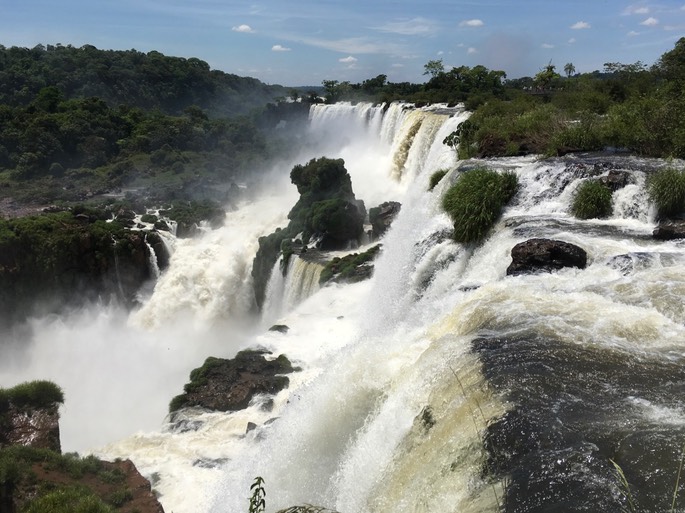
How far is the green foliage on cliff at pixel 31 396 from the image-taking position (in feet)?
35.2

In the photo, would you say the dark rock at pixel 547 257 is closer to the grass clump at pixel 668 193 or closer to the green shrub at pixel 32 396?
the grass clump at pixel 668 193

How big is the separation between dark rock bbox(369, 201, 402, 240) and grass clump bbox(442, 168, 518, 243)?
27.7 feet

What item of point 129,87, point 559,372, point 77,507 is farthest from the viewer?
point 129,87

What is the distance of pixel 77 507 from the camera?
7.49m

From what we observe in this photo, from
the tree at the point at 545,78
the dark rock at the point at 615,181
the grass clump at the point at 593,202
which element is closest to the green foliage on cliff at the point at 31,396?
the grass clump at the point at 593,202

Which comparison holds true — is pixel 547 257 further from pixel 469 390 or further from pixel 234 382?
pixel 234 382

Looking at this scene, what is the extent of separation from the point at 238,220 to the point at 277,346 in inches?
673

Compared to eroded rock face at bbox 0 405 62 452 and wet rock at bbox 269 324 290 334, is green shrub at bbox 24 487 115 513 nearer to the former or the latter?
eroded rock face at bbox 0 405 62 452

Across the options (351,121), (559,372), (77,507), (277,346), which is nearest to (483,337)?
(559,372)

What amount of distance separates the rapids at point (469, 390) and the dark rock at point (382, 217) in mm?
3981

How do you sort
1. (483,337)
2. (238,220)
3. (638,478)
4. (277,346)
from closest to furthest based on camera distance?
(638,478), (483,337), (277,346), (238,220)

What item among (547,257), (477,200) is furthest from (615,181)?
(547,257)

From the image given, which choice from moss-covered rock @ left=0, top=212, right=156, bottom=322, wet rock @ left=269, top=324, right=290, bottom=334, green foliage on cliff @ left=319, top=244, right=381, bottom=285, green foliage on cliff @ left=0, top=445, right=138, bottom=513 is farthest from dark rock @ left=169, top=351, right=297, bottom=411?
moss-covered rock @ left=0, top=212, right=156, bottom=322

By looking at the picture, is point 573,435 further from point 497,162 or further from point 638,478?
point 497,162
